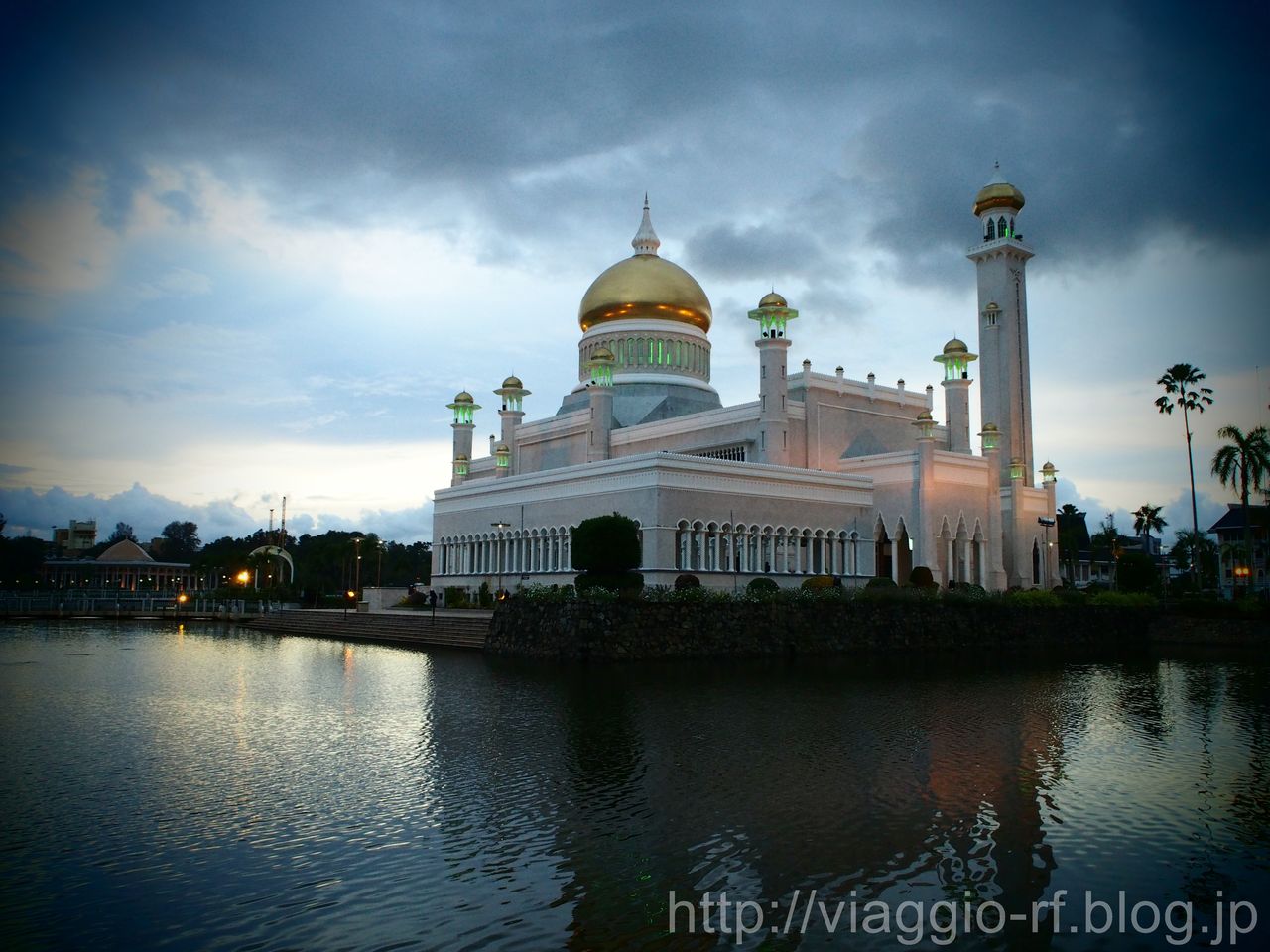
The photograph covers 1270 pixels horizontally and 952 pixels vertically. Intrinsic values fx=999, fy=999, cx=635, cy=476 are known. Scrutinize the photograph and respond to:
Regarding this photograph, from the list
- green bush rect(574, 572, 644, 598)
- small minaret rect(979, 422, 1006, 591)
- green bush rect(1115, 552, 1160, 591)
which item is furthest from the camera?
green bush rect(1115, 552, 1160, 591)

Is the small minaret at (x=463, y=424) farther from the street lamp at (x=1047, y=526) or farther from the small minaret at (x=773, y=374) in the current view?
the street lamp at (x=1047, y=526)

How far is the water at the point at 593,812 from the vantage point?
22.3ft

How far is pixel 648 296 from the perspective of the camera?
150 ft

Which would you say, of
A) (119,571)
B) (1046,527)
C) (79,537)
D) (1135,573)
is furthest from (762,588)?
(79,537)

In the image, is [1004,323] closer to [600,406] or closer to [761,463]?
[761,463]

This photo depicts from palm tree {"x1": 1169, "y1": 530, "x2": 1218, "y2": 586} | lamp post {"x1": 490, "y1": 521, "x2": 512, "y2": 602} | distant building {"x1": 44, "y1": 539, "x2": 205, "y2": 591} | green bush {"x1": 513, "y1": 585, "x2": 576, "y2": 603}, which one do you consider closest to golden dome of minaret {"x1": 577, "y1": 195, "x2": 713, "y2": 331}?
lamp post {"x1": 490, "y1": 521, "x2": 512, "y2": 602}

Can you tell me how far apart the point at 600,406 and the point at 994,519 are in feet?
54.4

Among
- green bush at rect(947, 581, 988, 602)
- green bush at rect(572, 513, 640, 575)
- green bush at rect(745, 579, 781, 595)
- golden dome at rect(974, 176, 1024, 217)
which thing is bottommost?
green bush at rect(947, 581, 988, 602)

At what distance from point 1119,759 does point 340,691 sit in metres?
13.2

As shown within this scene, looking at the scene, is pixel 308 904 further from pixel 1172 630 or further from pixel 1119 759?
pixel 1172 630

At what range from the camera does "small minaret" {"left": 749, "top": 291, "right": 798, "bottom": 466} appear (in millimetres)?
37500

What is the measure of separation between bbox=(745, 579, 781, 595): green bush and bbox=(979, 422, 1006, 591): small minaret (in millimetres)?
12805

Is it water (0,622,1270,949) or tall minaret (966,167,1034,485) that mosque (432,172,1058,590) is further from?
water (0,622,1270,949)

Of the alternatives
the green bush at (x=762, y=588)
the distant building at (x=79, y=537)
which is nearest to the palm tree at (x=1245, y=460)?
the green bush at (x=762, y=588)
